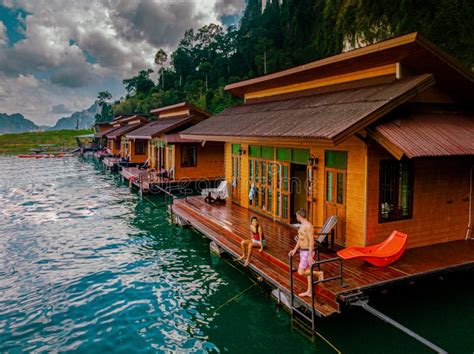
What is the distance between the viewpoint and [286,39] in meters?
73.0

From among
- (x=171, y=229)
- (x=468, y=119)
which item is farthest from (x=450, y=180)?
(x=171, y=229)

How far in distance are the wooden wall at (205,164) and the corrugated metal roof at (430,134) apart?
16.4 meters

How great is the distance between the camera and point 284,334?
26.1 ft

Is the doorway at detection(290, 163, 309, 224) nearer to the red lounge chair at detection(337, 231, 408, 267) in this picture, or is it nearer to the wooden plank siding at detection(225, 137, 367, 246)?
the wooden plank siding at detection(225, 137, 367, 246)

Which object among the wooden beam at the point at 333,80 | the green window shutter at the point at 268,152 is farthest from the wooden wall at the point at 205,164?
the green window shutter at the point at 268,152

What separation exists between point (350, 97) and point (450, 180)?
12.2 feet

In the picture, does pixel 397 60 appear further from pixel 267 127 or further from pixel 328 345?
pixel 328 345

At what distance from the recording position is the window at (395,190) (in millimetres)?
9922

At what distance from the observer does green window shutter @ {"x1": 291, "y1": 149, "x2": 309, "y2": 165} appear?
1207 centimetres

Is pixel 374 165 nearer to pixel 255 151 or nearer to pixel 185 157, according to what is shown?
pixel 255 151

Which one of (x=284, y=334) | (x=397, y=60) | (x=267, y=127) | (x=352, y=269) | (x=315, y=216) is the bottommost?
(x=284, y=334)

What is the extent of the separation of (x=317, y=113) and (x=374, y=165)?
8.55ft

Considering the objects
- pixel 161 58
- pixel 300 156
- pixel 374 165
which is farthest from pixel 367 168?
pixel 161 58

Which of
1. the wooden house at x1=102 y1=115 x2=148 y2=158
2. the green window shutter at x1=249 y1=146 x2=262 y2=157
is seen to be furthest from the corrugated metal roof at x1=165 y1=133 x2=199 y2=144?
the wooden house at x1=102 y1=115 x2=148 y2=158
